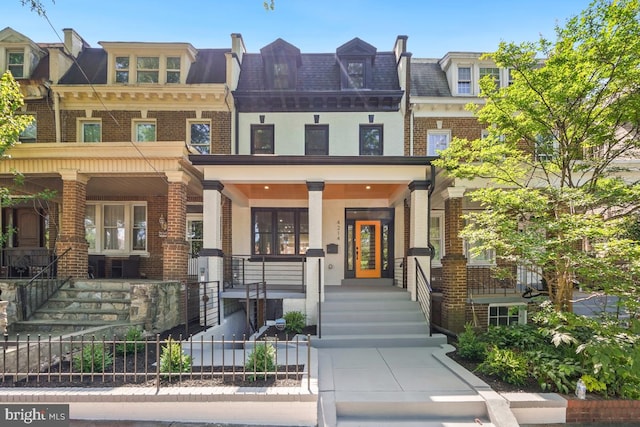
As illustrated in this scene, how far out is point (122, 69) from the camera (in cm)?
1084

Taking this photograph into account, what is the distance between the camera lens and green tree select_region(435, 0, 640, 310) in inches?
191

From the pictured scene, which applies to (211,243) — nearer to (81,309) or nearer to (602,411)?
(81,309)

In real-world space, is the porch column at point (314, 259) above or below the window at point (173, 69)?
below

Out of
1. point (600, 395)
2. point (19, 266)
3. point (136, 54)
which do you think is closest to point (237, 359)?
point (600, 395)

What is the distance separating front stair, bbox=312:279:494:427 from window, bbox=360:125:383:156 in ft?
14.1

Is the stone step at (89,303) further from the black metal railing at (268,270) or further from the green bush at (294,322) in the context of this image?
the black metal railing at (268,270)

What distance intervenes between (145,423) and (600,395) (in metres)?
5.86

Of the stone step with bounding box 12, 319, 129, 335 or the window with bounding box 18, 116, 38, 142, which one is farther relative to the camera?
the window with bounding box 18, 116, 38, 142

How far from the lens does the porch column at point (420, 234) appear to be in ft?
26.9

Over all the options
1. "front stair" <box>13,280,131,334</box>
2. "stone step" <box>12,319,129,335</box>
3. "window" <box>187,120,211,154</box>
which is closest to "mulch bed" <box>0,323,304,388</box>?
"stone step" <box>12,319,129,335</box>

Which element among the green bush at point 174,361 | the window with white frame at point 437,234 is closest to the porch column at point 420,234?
the window with white frame at point 437,234

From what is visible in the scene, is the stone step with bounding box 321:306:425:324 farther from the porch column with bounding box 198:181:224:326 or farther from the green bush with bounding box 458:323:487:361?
the porch column with bounding box 198:181:224:326

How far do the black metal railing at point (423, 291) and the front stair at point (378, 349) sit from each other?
0.47 ft

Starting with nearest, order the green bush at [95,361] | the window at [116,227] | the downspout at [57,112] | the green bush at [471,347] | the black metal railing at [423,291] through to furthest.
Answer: the green bush at [95,361]
the green bush at [471,347]
the black metal railing at [423,291]
the downspout at [57,112]
the window at [116,227]
